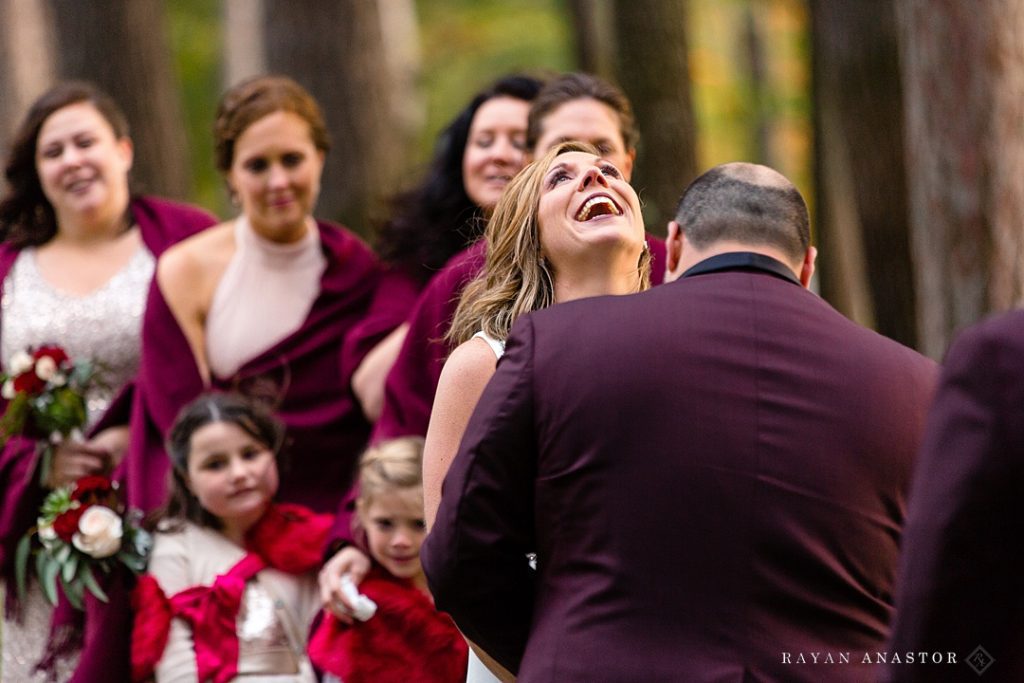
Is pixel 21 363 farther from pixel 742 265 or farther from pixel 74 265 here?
pixel 742 265

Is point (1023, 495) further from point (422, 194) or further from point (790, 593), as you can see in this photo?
point (422, 194)

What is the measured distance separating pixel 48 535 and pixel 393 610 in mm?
1260

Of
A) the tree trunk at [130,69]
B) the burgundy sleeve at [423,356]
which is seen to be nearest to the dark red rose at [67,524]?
the burgundy sleeve at [423,356]

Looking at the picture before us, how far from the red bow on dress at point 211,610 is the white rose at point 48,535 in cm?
32

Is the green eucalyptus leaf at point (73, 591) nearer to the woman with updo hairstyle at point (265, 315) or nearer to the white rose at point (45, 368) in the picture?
the woman with updo hairstyle at point (265, 315)

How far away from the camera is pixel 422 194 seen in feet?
17.3

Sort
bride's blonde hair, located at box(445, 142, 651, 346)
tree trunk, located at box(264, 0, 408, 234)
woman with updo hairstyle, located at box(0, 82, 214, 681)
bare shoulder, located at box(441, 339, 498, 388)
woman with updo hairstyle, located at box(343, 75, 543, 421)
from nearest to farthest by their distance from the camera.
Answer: bare shoulder, located at box(441, 339, 498, 388), bride's blonde hair, located at box(445, 142, 651, 346), woman with updo hairstyle, located at box(343, 75, 543, 421), woman with updo hairstyle, located at box(0, 82, 214, 681), tree trunk, located at box(264, 0, 408, 234)

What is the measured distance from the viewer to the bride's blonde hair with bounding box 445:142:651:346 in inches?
131

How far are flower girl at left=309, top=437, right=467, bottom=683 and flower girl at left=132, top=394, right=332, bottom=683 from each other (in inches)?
12.0

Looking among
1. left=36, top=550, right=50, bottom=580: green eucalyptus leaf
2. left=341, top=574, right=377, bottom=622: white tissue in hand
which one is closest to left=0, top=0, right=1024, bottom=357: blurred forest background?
left=341, top=574, right=377, bottom=622: white tissue in hand

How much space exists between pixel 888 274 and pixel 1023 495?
5833 millimetres

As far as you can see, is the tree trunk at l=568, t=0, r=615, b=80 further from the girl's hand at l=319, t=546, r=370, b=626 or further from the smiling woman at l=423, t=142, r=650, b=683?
the smiling woman at l=423, t=142, r=650, b=683

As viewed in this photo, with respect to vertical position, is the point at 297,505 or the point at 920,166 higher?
the point at 920,166

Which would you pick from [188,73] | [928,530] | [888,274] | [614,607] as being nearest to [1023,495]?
[928,530]
